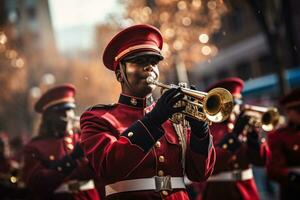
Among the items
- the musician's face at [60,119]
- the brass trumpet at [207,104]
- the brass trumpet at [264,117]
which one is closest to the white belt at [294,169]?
the brass trumpet at [264,117]

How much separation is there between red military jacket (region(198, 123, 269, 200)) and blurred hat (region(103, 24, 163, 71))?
2387mm

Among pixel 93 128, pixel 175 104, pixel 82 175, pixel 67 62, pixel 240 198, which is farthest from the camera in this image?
pixel 67 62

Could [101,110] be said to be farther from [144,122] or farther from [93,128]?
[144,122]

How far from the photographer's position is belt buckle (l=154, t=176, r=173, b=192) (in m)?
3.76

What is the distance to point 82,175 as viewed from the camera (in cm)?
599

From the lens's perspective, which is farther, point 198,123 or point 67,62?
point 67,62

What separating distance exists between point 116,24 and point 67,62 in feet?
105

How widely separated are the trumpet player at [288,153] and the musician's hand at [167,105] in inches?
136

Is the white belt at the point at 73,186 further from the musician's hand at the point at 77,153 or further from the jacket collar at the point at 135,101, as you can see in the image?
the jacket collar at the point at 135,101

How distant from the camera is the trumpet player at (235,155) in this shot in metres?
6.04

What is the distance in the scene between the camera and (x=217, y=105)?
356 centimetres

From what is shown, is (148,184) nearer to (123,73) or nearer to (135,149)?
(135,149)

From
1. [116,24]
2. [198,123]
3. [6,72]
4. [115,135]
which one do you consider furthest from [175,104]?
[6,72]

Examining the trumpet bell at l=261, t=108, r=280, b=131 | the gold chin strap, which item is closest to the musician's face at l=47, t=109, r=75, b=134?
the trumpet bell at l=261, t=108, r=280, b=131
